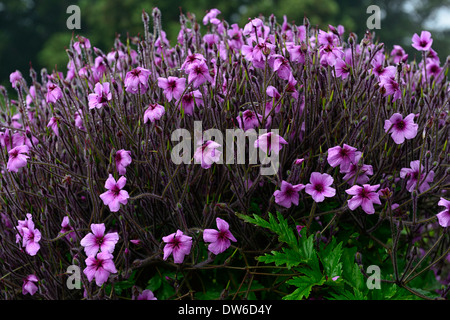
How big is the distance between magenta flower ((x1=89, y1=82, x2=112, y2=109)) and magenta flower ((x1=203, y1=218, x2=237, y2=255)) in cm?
69

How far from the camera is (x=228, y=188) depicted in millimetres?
2232

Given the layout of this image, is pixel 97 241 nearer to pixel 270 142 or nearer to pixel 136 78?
pixel 136 78

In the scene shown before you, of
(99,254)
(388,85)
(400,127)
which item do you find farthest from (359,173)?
(99,254)

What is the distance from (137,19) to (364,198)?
2033 cm

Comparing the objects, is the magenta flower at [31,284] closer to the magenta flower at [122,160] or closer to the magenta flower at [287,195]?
the magenta flower at [122,160]

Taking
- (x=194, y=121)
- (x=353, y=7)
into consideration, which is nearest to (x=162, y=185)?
(x=194, y=121)

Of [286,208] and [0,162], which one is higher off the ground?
[0,162]

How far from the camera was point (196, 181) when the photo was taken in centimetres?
220

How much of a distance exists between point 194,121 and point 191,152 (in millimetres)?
132

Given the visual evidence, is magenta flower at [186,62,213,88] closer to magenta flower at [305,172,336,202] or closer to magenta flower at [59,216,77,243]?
magenta flower at [305,172,336,202]

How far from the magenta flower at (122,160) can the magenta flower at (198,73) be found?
0.39 metres

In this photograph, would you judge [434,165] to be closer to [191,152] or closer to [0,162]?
[191,152]

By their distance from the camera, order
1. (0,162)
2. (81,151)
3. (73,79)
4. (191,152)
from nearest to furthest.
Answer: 1. (191,152)
2. (81,151)
3. (0,162)
4. (73,79)

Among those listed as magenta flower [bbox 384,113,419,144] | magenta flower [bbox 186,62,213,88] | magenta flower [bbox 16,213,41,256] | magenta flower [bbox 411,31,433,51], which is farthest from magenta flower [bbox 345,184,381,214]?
magenta flower [bbox 16,213,41,256]
